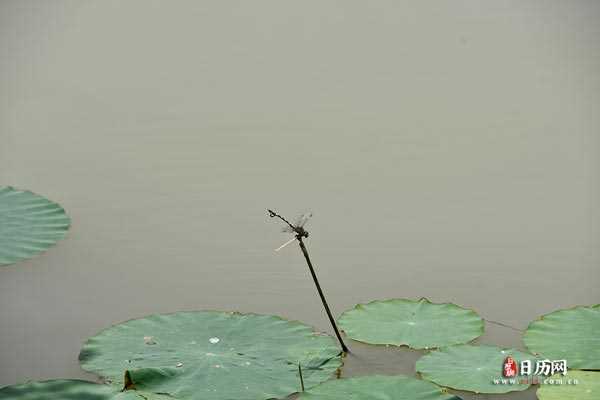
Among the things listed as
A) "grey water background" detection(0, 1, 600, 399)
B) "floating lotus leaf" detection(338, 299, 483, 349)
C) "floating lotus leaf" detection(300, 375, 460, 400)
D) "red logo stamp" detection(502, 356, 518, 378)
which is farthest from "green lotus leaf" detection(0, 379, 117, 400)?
"red logo stamp" detection(502, 356, 518, 378)

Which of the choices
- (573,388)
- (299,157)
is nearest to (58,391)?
(573,388)

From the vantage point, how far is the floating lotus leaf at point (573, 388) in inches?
74.5

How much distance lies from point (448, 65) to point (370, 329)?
2.07m

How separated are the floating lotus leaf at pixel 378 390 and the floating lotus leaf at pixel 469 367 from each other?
0.23ft

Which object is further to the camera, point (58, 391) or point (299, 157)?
point (299, 157)

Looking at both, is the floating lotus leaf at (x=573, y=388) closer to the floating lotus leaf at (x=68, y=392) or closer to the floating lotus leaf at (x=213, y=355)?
the floating lotus leaf at (x=213, y=355)

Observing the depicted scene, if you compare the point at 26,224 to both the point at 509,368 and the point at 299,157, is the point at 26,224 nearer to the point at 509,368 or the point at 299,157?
the point at 299,157

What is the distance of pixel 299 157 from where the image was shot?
3.30 m

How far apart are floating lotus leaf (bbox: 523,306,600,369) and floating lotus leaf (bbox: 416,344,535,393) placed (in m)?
0.07

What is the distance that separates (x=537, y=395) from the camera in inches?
75.6

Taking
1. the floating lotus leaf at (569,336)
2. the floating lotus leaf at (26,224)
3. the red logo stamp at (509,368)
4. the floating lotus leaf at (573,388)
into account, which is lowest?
the floating lotus leaf at (573,388)

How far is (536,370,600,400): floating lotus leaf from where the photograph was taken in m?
1.89

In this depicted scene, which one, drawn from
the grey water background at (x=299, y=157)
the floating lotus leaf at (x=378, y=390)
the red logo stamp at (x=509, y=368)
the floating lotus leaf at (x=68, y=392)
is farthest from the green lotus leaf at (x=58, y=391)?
the red logo stamp at (x=509, y=368)

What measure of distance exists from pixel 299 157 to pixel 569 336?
4.62ft
